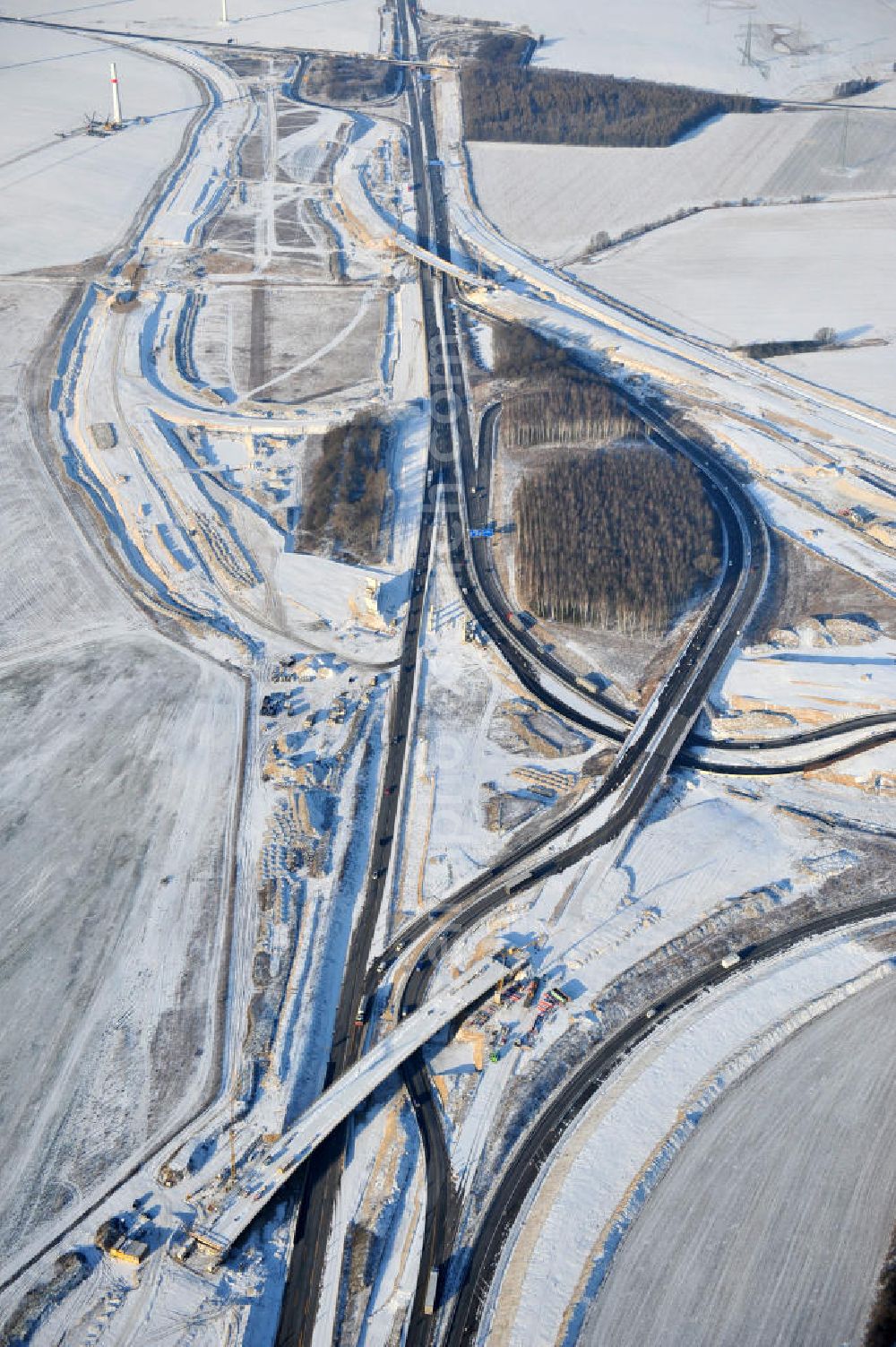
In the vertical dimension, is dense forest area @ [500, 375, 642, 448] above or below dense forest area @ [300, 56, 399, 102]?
below

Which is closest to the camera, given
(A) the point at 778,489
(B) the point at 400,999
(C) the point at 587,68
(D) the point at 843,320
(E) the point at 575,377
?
(B) the point at 400,999

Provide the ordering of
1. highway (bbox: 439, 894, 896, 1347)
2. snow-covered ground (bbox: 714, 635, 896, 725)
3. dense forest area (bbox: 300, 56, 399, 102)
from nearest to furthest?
highway (bbox: 439, 894, 896, 1347) < snow-covered ground (bbox: 714, 635, 896, 725) < dense forest area (bbox: 300, 56, 399, 102)

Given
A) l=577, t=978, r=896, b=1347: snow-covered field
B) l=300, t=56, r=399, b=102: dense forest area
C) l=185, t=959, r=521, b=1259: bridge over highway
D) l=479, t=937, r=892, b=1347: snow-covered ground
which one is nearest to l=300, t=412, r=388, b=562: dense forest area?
l=185, t=959, r=521, b=1259: bridge over highway

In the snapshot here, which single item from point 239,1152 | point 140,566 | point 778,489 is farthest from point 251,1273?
point 778,489

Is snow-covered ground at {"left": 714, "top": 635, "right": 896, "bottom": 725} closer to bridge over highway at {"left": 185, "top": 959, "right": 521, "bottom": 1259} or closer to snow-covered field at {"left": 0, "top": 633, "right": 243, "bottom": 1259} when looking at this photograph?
bridge over highway at {"left": 185, "top": 959, "right": 521, "bottom": 1259}

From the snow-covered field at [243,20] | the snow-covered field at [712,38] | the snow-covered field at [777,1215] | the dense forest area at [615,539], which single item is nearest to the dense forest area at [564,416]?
the dense forest area at [615,539]

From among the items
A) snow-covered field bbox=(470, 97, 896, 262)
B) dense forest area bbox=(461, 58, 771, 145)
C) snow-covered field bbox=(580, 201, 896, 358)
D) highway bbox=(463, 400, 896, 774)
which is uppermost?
dense forest area bbox=(461, 58, 771, 145)

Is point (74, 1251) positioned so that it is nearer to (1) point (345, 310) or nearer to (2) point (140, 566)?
(2) point (140, 566)
